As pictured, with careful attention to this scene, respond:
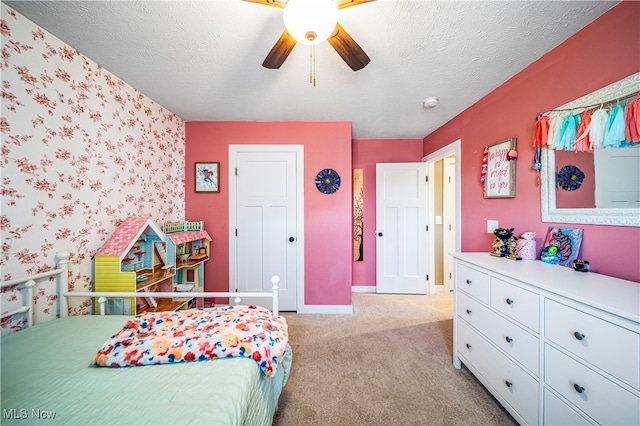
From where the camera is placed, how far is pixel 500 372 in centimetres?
137

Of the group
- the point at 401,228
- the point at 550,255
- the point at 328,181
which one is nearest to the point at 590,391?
the point at 550,255

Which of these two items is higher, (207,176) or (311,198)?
(207,176)

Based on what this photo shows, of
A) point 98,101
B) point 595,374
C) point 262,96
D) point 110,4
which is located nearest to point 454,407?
point 595,374

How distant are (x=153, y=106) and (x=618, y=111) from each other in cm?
353

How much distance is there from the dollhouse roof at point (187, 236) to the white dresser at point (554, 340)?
8.36ft

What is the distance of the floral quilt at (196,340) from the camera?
0.97 m

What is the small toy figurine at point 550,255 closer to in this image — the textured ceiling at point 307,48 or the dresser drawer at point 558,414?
the dresser drawer at point 558,414

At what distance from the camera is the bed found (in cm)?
72

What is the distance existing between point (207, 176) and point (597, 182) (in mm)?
3410

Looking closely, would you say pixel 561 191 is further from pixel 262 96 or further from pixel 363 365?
pixel 262 96

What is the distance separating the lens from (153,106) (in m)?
2.29

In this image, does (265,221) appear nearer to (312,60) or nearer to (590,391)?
(312,60)

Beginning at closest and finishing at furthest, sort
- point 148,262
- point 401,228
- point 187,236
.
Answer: point 148,262 → point 187,236 → point 401,228

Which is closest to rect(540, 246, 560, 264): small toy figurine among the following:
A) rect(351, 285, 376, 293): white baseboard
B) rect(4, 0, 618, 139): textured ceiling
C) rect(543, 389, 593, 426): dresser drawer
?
rect(543, 389, 593, 426): dresser drawer
